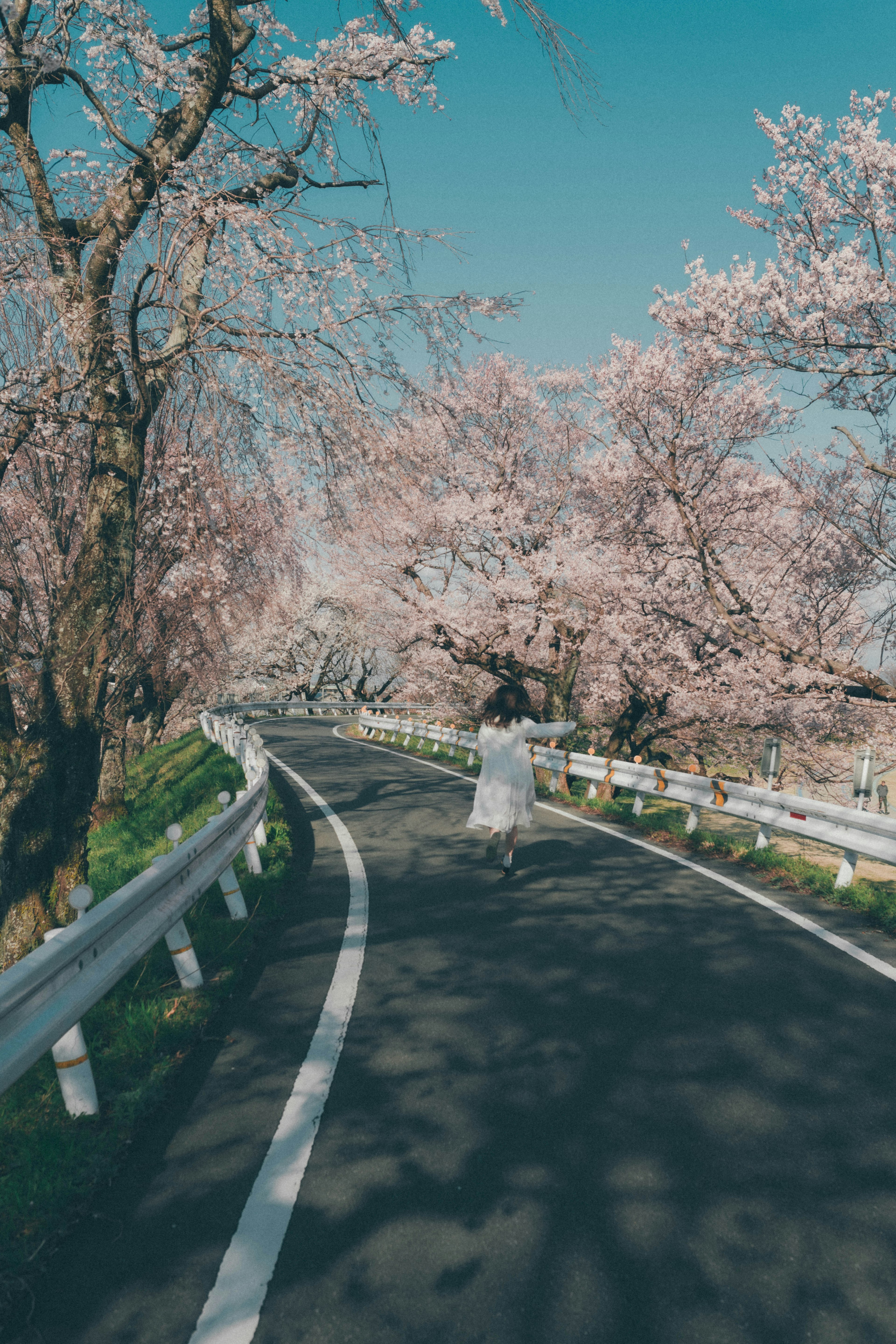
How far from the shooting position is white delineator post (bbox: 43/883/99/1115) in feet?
11.0

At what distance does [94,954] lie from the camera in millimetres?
3598

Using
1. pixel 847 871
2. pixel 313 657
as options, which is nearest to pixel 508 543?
pixel 847 871

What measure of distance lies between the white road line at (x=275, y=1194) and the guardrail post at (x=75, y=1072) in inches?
34.9

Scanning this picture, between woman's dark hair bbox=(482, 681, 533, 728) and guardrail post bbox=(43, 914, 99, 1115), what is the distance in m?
4.74

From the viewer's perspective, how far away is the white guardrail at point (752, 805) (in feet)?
23.8

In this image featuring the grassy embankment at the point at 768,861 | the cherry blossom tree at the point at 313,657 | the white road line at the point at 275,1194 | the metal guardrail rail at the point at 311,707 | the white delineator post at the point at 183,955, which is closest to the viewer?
the white road line at the point at 275,1194

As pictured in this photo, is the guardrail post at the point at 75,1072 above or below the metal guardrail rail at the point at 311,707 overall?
above

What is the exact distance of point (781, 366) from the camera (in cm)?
894

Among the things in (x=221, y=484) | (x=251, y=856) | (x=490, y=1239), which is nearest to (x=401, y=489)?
(x=221, y=484)

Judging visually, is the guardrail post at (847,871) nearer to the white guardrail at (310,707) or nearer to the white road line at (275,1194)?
the white road line at (275,1194)

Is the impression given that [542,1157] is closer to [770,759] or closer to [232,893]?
[232,893]

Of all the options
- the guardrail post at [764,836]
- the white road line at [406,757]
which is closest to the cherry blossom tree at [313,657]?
the white road line at [406,757]

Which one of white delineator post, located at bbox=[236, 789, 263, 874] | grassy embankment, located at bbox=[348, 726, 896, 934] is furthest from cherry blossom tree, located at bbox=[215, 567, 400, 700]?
white delineator post, located at bbox=[236, 789, 263, 874]

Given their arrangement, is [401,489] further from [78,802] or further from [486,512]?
[486,512]
